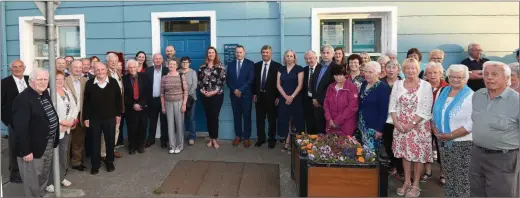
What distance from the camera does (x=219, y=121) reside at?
6.98 metres

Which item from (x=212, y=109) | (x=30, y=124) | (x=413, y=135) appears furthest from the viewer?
(x=212, y=109)

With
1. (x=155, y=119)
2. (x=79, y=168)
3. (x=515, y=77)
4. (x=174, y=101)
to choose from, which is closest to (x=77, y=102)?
(x=79, y=168)

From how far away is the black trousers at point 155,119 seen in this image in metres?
6.21

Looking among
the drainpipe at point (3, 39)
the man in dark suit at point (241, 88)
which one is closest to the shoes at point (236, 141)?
the man in dark suit at point (241, 88)

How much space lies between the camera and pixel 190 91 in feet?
20.2

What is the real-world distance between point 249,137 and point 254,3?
2.47 meters

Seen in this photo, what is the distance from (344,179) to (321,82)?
6.84 ft

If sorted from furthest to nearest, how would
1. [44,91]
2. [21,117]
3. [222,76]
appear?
[222,76] → [44,91] → [21,117]

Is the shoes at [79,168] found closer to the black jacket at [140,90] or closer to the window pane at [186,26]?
the black jacket at [140,90]

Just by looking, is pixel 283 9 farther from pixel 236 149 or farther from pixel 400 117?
pixel 400 117

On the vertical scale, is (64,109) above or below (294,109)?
above

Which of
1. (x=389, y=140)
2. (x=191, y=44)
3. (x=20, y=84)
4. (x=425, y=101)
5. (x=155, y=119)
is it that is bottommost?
(x=389, y=140)

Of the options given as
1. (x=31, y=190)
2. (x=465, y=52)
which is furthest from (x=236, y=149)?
(x=465, y=52)

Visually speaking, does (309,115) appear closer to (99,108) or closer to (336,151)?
(336,151)
